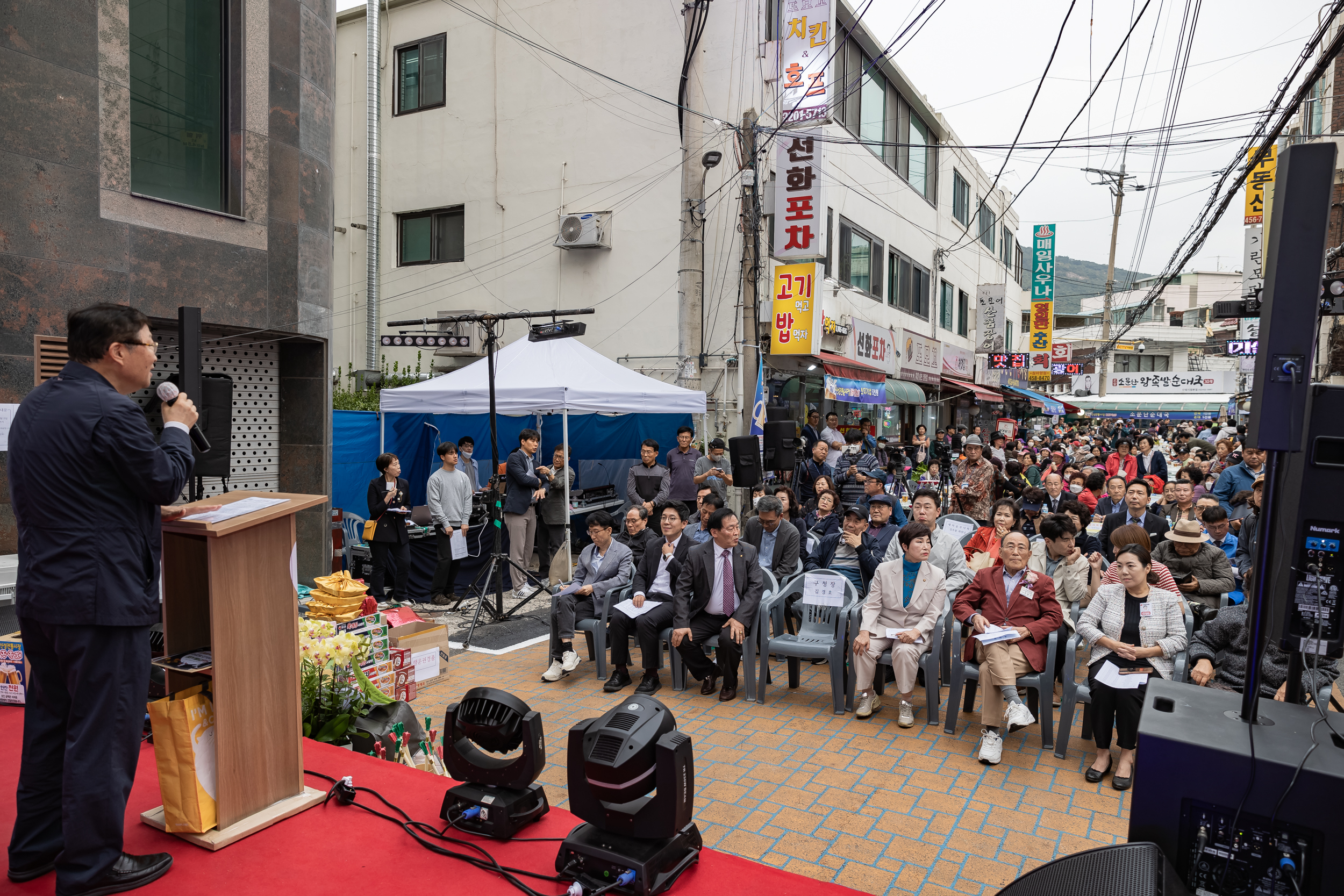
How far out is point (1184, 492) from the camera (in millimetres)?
8047

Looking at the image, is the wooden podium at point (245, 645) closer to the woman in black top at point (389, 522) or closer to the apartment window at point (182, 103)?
the apartment window at point (182, 103)

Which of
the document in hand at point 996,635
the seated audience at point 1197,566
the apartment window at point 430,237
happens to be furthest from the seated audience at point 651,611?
the apartment window at point 430,237

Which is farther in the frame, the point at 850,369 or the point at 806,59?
the point at 850,369

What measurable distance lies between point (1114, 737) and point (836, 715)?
1.86 metres

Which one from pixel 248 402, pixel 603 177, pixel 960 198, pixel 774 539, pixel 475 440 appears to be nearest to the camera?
pixel 774 539

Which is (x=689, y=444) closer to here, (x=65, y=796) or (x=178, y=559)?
(x=178, y=559)

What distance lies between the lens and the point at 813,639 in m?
6.35

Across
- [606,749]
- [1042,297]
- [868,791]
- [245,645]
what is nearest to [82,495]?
[245,645]

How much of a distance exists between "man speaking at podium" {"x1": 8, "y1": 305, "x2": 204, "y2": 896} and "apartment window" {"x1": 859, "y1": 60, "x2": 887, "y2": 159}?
53.8ft

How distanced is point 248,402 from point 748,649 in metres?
5.70

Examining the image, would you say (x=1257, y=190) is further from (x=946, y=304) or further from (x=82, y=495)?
(x=82, y=495)

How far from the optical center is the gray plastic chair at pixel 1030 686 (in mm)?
5324

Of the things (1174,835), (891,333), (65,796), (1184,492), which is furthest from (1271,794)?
(891,333)

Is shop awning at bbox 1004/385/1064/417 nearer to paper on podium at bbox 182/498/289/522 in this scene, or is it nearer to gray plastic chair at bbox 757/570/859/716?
gray plastic chair at bbox 757/570/859/716
